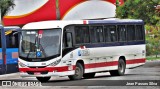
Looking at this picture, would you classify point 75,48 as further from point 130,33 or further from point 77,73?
point 130,33

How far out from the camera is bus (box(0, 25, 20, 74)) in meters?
25.6

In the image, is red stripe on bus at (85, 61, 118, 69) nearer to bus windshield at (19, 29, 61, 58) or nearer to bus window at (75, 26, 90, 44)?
bus window at (75, 26, 90, 44)

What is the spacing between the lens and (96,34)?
26.9 metres

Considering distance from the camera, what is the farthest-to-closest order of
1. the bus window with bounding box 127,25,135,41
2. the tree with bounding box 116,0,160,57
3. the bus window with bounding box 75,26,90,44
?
the tree with bounding box 116,0,160,57
the bus window with bounding box 127,25,135,41
the bus window with bounding box 75,26,90,44

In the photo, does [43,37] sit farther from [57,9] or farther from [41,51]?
[57,9]

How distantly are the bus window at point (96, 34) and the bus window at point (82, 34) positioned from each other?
379mm

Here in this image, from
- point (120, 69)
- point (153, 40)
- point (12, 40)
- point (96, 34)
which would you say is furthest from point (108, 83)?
point (153, 40)

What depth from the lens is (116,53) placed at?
28.1m

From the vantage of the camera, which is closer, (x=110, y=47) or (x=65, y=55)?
(x=65, y=55)

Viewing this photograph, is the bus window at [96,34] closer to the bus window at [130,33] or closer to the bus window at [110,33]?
the bus window at [110,33]

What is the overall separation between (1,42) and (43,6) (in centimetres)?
5469

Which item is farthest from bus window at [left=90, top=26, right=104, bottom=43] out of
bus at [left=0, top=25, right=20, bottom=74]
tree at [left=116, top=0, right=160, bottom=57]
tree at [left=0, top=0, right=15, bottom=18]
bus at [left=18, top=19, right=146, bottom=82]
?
tree at [left=0, top=0, right=15, bottom=18]

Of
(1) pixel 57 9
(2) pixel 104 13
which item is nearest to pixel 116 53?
(1) pixel 57 9

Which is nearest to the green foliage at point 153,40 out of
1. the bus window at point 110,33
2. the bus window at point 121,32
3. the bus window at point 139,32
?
the bus window at point 139,32
